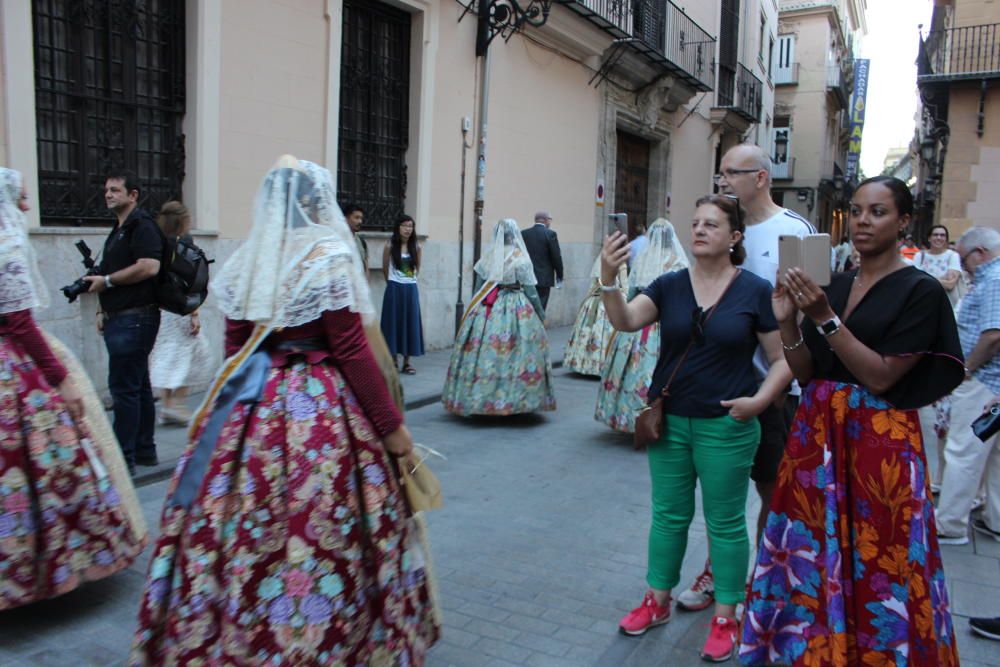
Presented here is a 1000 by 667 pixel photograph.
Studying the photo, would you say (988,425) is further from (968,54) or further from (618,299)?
(968,54)

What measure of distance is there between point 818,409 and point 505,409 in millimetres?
4508

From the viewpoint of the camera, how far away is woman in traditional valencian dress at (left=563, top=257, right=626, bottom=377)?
939 centimetres

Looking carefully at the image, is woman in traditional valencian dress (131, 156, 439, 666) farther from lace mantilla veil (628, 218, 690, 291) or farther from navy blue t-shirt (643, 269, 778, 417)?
lace mantilla veil (628, 218, 690, 291)

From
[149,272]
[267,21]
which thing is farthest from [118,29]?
[149,272]

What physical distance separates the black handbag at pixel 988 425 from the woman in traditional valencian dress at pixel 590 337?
18.4ft

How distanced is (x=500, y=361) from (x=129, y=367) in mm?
3023

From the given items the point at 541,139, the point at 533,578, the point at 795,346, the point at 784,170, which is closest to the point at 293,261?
the point at 795,346

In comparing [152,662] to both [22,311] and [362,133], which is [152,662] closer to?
[22,311]

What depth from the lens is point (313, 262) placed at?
268 cm

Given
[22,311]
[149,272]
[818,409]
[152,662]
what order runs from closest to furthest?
1. [152,662]
2. [818,409]
3. [22,311]
4. [149,272]

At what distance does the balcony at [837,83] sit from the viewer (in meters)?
36.0

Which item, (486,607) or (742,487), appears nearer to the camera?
(742,487)

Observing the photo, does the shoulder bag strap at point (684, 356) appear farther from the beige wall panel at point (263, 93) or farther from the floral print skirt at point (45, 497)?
the beige wall panel at point (263, 93)

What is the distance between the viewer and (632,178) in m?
17.9
